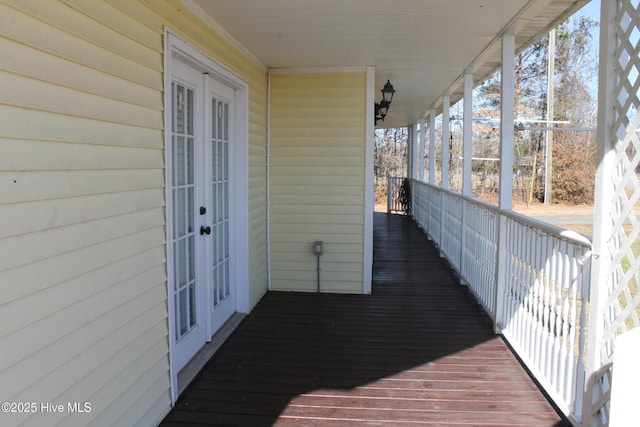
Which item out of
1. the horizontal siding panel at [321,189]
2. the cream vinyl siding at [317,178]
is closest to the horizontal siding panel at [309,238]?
the cream vinyl siding at [317,178]

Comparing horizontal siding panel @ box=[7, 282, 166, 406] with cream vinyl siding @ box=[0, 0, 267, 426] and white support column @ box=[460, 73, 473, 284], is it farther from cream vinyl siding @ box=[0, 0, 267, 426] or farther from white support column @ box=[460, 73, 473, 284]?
white support column @ box=[460, 73, 473, 284]

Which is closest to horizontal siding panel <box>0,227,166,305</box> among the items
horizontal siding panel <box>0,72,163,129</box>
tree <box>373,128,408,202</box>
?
horizontal siding panel <box>0,72,163,129</box>

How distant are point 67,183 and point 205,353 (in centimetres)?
198

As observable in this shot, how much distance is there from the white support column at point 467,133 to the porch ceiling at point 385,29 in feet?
0.69

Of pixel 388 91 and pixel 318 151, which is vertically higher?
pixel 388 91

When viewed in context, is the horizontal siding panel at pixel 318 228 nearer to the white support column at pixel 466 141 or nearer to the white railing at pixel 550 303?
the white support column at pixel 466 141

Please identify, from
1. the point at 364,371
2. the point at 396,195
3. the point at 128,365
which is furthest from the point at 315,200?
the point at 396,195

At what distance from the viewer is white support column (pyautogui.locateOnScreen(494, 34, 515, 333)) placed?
3.78m

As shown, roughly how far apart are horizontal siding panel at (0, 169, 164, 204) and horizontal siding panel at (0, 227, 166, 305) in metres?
0.22

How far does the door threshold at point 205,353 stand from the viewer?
2.97 metres

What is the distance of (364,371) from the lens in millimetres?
3170

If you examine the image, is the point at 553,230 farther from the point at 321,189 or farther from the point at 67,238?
the point at 321,189

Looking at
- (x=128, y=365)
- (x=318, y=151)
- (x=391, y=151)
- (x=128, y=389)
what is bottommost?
Result: (x=128, y=389)

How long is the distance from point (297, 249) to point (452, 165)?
1703 centimetres
